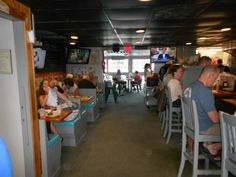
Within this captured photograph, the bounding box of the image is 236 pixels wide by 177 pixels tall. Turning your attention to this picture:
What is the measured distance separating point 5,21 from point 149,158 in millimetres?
2716

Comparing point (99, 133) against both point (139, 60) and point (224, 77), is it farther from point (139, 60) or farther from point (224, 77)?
point (139, 60)

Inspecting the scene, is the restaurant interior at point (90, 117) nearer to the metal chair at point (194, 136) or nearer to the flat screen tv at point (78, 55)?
the metal chair at point (194, 136)

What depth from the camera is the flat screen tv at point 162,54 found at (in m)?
8.30

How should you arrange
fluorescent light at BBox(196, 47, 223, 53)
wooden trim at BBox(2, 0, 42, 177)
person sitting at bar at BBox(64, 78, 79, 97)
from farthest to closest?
fluorescent light at BBox(196, 47, 223, 53) → person sitting at bar at BBox(64, 78, 79, 97) → wooden trim at BBox(2, 0, 42, 177)

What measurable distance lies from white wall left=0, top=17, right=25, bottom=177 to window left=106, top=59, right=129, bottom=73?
1429 cm

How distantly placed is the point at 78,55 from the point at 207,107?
24.8ft

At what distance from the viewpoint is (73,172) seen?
2928mm

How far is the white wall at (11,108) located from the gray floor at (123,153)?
75cm

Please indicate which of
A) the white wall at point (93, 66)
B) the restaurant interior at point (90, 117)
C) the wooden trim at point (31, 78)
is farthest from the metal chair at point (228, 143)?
the white wall at point (93, 66)

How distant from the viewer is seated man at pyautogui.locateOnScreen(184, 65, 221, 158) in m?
2.28

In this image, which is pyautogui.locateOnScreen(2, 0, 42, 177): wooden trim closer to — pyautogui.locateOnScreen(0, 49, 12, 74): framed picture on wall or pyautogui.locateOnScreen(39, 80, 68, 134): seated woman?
pyautogui.locateOnScreen(0, 49, 12, 74): framed picture on wall

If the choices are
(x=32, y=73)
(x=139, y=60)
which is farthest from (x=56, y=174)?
(x=139, y=60)

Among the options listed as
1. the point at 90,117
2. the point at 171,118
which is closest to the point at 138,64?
the point at 90,117

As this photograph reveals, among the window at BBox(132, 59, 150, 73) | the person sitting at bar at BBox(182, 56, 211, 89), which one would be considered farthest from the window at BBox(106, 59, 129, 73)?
the person sitting at bar at BBox(182, 56, 211, 89)
